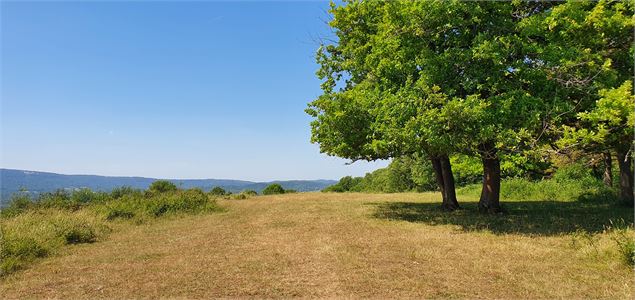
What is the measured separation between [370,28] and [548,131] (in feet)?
32.1

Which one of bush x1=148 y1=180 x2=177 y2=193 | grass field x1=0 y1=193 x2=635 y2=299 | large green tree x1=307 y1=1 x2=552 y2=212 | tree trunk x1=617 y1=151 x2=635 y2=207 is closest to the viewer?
grass field x1=0 y1=193 x2=635 y2=299

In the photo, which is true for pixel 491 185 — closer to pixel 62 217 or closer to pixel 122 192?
pixel 62 217

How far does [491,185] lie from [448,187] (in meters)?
3.72

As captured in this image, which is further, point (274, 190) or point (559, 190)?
point (274, 190)

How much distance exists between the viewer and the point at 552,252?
32.6 feet

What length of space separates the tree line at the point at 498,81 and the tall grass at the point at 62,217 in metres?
11.0

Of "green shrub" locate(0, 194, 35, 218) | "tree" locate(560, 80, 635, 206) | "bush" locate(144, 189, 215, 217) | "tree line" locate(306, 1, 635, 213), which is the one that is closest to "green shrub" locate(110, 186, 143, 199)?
"green shrub" locate(0, 194, 35, 218)

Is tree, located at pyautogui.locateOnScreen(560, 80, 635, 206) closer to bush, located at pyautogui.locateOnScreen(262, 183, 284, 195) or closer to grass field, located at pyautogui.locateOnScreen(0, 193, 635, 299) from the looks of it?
grass field, located at pyautogui.locateOnScreen(0, 193, 635, 299)

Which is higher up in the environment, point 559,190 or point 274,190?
point 559,190

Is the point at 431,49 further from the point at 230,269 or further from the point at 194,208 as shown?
the point at 194,208

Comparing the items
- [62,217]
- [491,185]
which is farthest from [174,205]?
[491,185]

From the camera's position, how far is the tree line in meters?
13.0

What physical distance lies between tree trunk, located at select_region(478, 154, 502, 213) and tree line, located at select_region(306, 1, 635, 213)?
2.48 meters

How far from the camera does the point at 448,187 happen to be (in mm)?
21953
